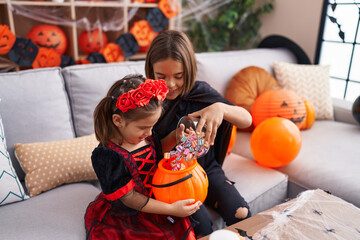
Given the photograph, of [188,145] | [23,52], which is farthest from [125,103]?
[23,52]

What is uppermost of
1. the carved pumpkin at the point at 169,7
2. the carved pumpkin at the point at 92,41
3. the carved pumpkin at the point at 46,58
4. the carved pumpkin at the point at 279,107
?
the carved pumpkin at the point at 169,7

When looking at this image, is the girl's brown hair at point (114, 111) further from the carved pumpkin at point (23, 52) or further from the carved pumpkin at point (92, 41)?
the carved pumpkin at point (92, 41)

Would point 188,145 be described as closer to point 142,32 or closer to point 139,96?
point 139,96

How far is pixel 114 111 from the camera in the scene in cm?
105

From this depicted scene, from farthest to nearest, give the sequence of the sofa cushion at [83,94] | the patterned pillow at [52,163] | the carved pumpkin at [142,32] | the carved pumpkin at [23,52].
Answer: the carved pumpkin at [142,32]
the carved pumpkin at [23,52]
the sofa cushion at [83,94]
the patterned pillow at [52,163]

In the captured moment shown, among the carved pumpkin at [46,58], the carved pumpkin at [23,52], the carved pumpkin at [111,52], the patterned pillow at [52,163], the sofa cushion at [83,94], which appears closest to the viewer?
the patterned pillow at [52,163]

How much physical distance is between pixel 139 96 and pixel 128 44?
1934 millimetres

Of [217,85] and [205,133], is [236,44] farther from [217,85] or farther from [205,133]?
[205,133]

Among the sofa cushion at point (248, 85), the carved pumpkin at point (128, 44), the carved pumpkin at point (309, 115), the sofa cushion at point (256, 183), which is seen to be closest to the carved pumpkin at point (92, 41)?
the carved pumpkin at point (128, 44)

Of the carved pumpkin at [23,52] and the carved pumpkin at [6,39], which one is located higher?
the carved pumpkin at [6,39]

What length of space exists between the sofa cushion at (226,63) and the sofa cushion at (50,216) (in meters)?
1.12

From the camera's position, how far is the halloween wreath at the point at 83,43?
2223mm

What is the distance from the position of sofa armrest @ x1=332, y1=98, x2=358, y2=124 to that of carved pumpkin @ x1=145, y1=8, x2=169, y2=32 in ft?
5.69

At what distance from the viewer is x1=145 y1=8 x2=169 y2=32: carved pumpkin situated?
2.84 metres
